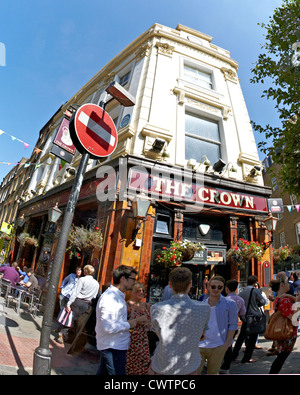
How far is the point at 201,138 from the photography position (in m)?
10.6

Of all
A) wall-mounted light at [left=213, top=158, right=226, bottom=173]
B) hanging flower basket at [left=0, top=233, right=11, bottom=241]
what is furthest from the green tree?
hanging flower basket at [left=0, top=233, right=11, bottom=241]

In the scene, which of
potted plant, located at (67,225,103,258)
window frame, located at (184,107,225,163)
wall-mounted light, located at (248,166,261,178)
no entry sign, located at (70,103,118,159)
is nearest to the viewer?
no entry sign, located at (70,103,118,159)

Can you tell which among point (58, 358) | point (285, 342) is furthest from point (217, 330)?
point (58, 358)

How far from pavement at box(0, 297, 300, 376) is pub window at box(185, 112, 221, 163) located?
23.8ft

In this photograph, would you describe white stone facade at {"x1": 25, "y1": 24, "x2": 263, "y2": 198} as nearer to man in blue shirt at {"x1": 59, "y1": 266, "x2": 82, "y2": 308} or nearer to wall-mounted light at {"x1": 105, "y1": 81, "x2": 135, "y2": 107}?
wall-mounted light at {"x1": 105, "y1": 81, "x2": 135, "y2": 107}

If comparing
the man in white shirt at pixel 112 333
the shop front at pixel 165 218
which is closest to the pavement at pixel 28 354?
the man in white shirt at pixel 112 333

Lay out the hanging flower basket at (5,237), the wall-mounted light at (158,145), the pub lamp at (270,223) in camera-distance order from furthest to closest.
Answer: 1. the hanging flower basket at (5,237)
2. the pub lamp at (270,223)
3. the wall-mounted light at (158,145)

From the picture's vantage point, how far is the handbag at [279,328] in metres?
3.65

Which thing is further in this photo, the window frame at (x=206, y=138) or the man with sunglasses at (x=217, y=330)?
the window frame at (x=206, y=138)

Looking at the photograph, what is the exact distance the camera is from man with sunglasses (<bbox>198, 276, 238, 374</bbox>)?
321 centimetres

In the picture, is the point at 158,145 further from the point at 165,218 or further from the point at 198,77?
the point at 198,77

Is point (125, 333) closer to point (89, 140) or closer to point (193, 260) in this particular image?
point (89, 140)

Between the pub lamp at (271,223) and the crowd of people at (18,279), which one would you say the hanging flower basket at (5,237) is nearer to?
the crowd of people at (18,279)

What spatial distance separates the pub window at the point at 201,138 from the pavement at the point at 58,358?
7.27 metres
